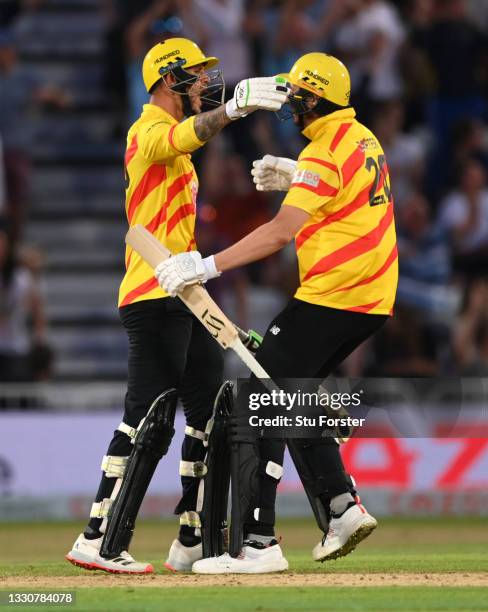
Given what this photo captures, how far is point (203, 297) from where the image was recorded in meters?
7.54

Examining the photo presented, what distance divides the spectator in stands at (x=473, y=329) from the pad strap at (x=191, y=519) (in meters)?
6.26

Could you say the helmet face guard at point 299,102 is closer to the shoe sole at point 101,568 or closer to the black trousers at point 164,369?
the black trousers at point 164,369

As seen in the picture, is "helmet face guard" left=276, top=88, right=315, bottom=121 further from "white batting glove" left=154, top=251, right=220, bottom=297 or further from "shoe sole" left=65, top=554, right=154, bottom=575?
"shoe sole" left=65, top=554, right=154, bottom=575

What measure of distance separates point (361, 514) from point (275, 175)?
1847 mm

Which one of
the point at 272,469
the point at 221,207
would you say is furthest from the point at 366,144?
the point at 221,207

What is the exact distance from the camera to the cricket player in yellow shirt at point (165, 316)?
774 centimetres

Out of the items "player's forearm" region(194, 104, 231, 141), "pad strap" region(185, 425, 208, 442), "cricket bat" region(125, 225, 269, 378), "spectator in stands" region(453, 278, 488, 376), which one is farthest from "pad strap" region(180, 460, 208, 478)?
"spectator in stands" region(453, 278, 488, 376)

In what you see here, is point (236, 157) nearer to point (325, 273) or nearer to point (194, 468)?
point (194, 468)

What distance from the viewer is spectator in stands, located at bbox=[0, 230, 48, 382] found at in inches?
534

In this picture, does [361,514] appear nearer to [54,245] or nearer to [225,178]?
[225,178]

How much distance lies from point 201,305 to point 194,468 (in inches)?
37.2

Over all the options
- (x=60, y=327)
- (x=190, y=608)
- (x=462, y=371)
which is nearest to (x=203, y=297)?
(x=190, y=608)

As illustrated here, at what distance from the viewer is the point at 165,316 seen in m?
7.84

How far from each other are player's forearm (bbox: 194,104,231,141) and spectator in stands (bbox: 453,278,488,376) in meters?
6.84
